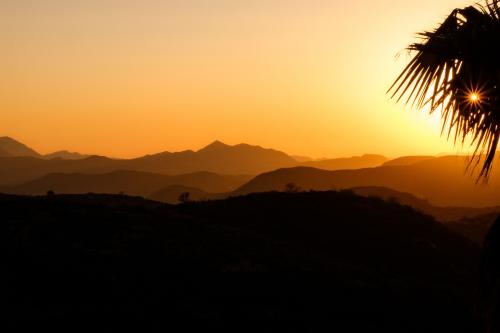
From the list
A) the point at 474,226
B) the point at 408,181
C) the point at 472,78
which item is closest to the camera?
the point at 472,78

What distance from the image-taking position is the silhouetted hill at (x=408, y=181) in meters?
155

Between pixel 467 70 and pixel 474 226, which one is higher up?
pixel 467 70

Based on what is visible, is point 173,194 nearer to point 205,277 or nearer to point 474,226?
point 474,226

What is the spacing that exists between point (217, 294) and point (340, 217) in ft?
61.7

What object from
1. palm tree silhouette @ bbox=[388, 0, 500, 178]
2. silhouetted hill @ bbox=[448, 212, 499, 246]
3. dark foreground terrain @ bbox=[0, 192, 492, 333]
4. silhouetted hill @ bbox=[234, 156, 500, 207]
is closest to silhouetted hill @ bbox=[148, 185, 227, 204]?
silhouetted hill @ bbox=[234, 156, 500, 207]

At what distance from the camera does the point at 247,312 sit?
15.0 metres

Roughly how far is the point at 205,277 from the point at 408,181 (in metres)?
164

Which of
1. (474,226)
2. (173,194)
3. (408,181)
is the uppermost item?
(408,181)

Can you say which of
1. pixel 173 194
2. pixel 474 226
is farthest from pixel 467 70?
pixel 173 194

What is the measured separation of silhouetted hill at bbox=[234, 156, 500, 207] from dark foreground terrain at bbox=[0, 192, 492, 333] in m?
124

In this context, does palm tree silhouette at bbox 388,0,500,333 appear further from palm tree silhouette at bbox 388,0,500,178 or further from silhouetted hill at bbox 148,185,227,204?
silhouetted hill at bbox 148,185,227,204

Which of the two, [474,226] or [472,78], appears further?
[474,226]

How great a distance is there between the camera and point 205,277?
17.2 m

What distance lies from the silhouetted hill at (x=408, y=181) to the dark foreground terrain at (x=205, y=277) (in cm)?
12376
